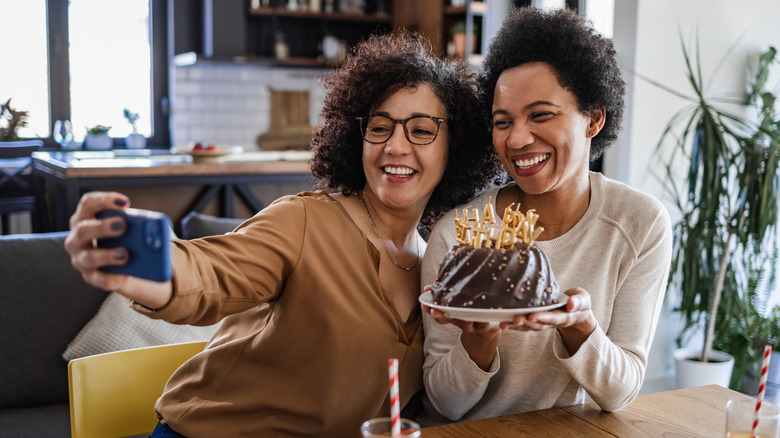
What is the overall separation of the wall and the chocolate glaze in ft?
8.90

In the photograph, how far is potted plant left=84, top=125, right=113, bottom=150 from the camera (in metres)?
6.12

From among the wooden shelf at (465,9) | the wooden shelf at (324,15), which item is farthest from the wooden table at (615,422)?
the wooden shelf at (324,15)

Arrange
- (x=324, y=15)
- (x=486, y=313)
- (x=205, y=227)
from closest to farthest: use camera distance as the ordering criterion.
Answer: (x=486, y=313)
(x=205, y=227)
(x=324, y=15)

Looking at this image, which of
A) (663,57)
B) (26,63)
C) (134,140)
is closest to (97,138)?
(134,140)

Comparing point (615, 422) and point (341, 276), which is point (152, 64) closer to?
point (341, 276)

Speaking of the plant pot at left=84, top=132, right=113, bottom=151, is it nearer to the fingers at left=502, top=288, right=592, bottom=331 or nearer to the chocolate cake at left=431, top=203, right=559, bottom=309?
the chocolate cake at left=431, top=203, right=559, bottom=309

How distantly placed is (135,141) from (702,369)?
16.0 ft

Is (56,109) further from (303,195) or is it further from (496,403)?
(496,403)

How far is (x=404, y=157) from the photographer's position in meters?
1.67

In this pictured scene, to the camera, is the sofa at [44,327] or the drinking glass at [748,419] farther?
the sofa at [44,327]

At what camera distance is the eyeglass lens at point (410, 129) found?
1699 mm

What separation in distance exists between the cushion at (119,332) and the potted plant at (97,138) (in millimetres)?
4019

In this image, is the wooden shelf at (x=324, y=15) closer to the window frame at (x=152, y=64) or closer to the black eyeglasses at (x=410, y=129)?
the window frame at (x=152, y=64)

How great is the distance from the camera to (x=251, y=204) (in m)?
4.33
